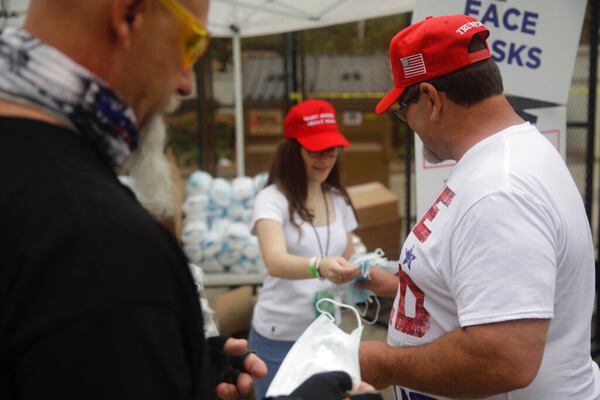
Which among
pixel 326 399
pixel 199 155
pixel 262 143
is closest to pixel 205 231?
pixel 199 155

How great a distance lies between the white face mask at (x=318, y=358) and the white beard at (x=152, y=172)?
0.47 m

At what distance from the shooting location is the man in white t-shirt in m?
1.37

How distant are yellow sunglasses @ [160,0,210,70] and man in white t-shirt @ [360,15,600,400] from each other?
2.59 ft

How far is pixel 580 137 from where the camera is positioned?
16.1ft

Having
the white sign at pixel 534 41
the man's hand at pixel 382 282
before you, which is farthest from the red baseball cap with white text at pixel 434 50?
the white sign at pixel 534 41

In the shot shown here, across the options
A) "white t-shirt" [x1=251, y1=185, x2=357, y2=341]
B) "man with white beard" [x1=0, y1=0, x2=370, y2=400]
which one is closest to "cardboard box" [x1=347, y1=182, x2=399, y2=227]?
"white t-shirt" [x1=251, y1=185, x2=357, y2=341]

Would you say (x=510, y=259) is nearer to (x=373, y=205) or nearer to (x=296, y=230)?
(x=296, y=230)

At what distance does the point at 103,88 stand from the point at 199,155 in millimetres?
7470

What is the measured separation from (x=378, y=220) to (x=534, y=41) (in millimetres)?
2764

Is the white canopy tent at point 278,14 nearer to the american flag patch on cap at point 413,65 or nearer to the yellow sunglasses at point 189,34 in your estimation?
the american flag patch on cap at point 413,65

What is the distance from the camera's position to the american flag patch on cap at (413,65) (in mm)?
1641

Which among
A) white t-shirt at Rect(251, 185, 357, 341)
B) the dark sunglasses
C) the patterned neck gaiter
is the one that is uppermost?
the patterned neck gaiter

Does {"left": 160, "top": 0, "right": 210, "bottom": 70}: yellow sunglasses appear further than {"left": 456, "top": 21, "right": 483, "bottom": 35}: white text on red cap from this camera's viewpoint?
No

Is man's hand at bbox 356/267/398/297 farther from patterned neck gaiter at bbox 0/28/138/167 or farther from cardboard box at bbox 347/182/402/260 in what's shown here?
cardboard box at bbox 347/182/402/260
